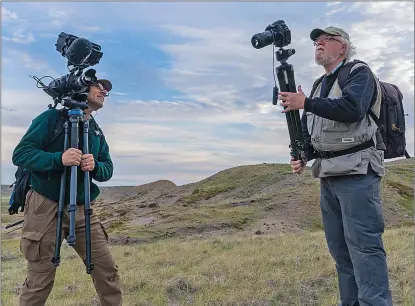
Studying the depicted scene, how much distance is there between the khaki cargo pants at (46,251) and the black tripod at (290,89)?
2.21 meters

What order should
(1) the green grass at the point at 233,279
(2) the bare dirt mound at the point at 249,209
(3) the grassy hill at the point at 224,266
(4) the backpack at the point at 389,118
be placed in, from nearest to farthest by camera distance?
(4) the backpack at the point at 389,118 < (1) the green grass at the point at 233,279 < (3) the grassy hill at the point at 224,266 < (2) the bare dirt mound at the point at 249,209

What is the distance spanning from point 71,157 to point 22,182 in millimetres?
789

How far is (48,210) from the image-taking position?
4465 millimetres

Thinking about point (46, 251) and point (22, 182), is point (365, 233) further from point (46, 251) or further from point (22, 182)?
point (22, 182)

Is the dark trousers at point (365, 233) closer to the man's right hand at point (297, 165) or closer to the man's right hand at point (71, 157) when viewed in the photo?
the man's right hand at point (297, 165)

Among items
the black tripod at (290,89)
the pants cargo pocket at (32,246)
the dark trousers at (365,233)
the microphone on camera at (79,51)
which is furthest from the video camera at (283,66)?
the pants cargo pocket at (32,246)

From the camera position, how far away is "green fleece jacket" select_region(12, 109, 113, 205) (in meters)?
4.29

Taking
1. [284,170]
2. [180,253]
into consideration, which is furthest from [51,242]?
[284,170]

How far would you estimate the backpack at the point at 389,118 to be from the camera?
4.42 m

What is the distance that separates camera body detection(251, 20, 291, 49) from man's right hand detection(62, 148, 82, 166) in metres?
1.99

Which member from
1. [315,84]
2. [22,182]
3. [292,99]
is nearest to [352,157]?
[292,99]

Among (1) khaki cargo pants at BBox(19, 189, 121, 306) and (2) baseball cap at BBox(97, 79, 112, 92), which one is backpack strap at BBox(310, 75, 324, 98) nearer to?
(2) baseball cap at BBox(97, 79, 112, 92)

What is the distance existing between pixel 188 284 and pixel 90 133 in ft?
11.1

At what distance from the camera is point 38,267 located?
14.3ft
